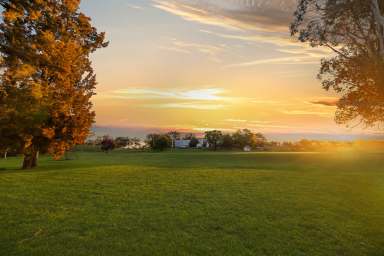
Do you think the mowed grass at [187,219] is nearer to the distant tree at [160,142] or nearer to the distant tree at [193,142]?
the distant tree at [160,142]

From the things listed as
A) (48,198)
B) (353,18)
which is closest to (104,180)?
(48,198)

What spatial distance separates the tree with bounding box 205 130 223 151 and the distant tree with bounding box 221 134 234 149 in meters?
1.48

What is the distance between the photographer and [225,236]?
31.3ft

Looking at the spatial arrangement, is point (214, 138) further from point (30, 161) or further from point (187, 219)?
point (187, 219)

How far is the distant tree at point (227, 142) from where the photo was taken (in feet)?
316

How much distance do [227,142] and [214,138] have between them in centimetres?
414

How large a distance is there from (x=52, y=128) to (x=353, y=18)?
71.3ft

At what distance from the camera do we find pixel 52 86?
1061 inches

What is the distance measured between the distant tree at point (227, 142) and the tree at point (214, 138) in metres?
1.48

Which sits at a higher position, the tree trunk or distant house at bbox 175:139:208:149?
distant house at bbox 175:139:208:149

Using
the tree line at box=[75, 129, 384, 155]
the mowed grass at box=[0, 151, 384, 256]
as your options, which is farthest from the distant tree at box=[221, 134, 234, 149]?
the mowed grass at box=[0, 151, 384, 256]

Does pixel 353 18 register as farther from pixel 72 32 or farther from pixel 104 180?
pixel 72 32

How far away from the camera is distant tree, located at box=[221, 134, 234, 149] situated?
316ft

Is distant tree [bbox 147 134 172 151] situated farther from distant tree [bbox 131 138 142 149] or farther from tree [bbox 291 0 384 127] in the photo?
tree [bbox 291 0 384 127]
